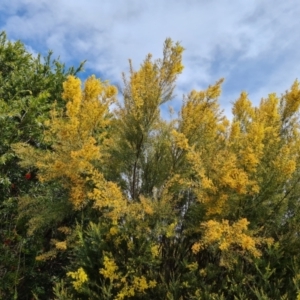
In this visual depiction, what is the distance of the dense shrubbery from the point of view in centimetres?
404

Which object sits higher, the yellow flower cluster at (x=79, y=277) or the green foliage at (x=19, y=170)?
the green foliage at (x=19, y=170)

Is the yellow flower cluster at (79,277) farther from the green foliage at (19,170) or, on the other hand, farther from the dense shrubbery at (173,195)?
the green foliage at (19,170)

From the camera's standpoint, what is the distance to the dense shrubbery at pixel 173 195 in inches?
159

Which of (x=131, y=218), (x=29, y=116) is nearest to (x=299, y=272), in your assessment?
(x=131, y=218)

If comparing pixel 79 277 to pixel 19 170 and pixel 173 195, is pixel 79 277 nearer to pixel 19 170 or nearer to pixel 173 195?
pixel 173 195

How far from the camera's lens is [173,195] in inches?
183

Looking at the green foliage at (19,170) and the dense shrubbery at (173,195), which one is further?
the green foliage at (19,170)

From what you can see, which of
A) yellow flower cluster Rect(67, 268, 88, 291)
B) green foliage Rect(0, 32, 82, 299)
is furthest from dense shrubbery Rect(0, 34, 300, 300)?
A: green foliage Rect(0, 32, 82, 299)

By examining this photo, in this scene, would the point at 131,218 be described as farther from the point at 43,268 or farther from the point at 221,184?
the point at 43,268

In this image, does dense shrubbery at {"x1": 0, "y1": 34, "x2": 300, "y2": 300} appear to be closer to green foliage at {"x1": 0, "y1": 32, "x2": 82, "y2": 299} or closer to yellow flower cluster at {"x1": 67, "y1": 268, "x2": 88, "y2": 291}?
yellow flower cluster at {"x1": 67, "y1": 268, "x2": 88, "y2": 291}

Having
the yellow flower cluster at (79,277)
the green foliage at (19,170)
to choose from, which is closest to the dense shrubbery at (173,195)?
the yellow flower cluster at (79,277)

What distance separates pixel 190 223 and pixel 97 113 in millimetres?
1610

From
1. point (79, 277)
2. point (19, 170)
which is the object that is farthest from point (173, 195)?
point (19, 170)

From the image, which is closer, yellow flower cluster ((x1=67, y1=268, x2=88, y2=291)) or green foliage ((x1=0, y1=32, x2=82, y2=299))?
yellow flower cluster ((x1=67, y1=268, x2=88, y2=291))
